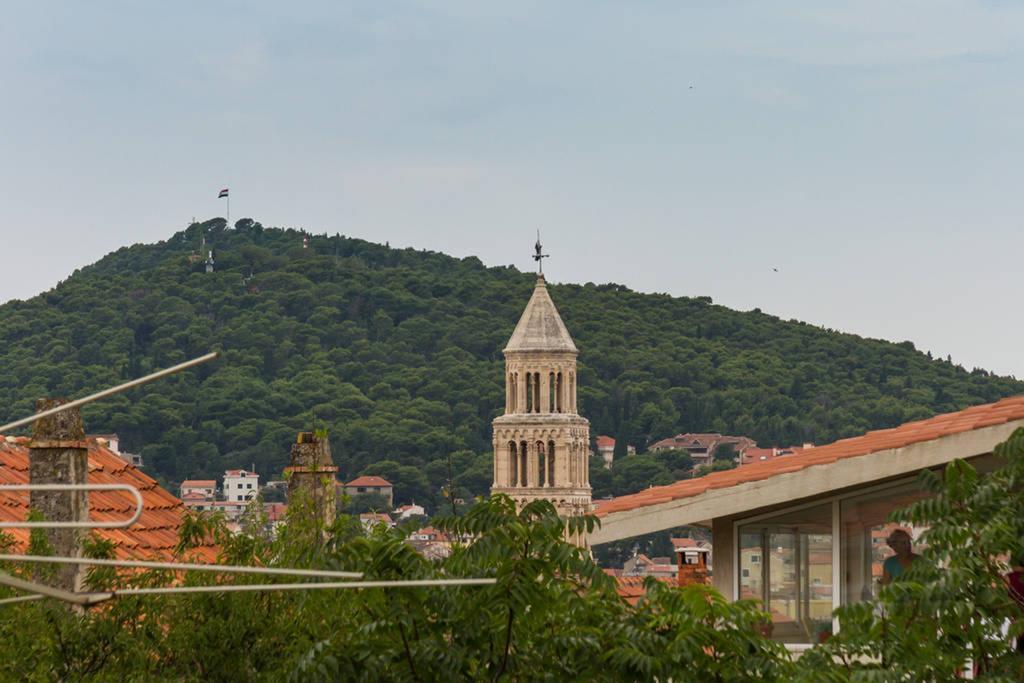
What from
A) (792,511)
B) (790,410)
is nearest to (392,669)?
(792,511)

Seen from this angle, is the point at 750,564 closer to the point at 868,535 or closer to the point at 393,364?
the point at 868,535

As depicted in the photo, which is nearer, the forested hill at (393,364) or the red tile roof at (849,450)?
the red tile roof at (849,450)

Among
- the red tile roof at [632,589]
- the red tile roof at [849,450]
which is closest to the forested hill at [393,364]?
the red tile roof at [632,589]

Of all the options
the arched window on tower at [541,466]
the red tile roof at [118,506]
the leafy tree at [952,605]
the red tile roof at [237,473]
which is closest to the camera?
the leafy tree at [952,605]

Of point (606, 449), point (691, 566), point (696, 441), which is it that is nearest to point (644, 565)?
point (606, 449)

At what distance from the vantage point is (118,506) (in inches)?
712

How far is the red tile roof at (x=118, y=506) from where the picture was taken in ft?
53.3

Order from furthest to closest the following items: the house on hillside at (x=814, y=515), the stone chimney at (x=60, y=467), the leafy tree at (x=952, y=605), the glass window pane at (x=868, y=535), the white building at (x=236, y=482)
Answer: the white building at (x=236, y=482)
the stone chimney at (x=60, y=467)
the glass window pane at (x=868, y=535)
the house on hillside at (x=814, y=515)
the leafy tree at (x=952, y=605)

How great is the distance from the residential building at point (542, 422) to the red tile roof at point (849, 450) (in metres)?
87.8

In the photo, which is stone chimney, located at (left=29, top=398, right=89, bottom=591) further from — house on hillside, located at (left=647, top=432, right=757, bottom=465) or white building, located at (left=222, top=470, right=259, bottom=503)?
house on hillside, located at (left=647, top=432, right=757, bottom=465)

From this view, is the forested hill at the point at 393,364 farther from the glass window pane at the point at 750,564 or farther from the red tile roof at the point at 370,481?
the glass window pane at the point at 750,564

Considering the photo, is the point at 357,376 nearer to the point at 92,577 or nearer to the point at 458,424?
the point at 458,424

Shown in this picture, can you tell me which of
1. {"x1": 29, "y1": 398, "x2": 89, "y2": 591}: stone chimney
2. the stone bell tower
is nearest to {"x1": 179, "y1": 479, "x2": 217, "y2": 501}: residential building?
the stone bell tower

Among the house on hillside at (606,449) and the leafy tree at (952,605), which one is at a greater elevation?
the house on hillside at (606,449)
